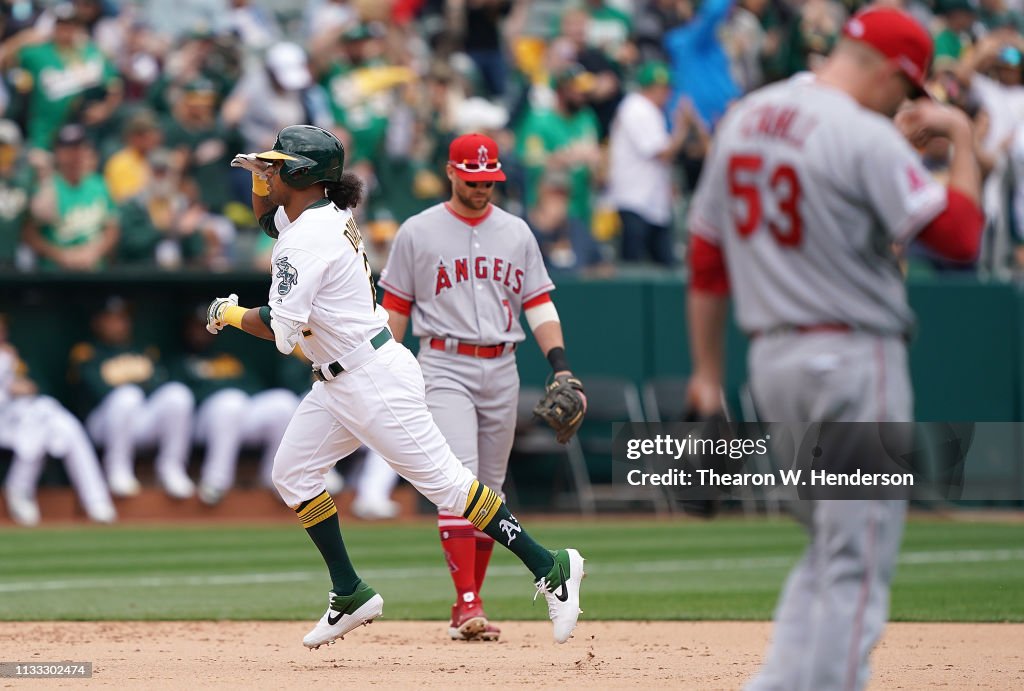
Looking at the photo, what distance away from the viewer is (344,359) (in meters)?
6.61

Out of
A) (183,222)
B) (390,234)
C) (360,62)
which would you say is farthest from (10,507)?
(360,62)

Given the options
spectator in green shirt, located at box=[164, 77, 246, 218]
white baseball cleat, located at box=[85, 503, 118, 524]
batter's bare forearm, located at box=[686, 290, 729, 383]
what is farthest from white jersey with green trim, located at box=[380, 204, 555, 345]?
spectator in green shirt, located at box=[164, 77, 246, 218]

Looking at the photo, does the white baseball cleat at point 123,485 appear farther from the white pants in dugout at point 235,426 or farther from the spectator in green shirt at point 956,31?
the spectator in green shirt at point 956,31

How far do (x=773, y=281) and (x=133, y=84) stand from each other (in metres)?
12.5

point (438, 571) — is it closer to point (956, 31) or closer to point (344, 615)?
point (344, 615)

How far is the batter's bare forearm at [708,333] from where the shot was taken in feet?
14.3

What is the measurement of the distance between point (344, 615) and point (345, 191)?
71.0 inches

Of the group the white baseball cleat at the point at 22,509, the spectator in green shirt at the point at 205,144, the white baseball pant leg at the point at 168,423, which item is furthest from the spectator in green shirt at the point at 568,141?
the white baseball cleat at the point at 22,509

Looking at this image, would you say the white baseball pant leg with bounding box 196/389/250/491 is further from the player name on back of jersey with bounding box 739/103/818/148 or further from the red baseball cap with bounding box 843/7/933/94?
the red baseball cap with bounding box 843/7/933/94

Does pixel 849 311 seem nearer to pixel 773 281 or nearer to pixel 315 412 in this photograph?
pixel 773 281

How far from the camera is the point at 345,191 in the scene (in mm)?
6734

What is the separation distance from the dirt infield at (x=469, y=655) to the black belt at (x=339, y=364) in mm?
1202

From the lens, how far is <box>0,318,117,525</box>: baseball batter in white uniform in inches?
539

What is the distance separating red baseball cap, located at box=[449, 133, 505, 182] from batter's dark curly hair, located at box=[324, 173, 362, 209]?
779 millimetres
